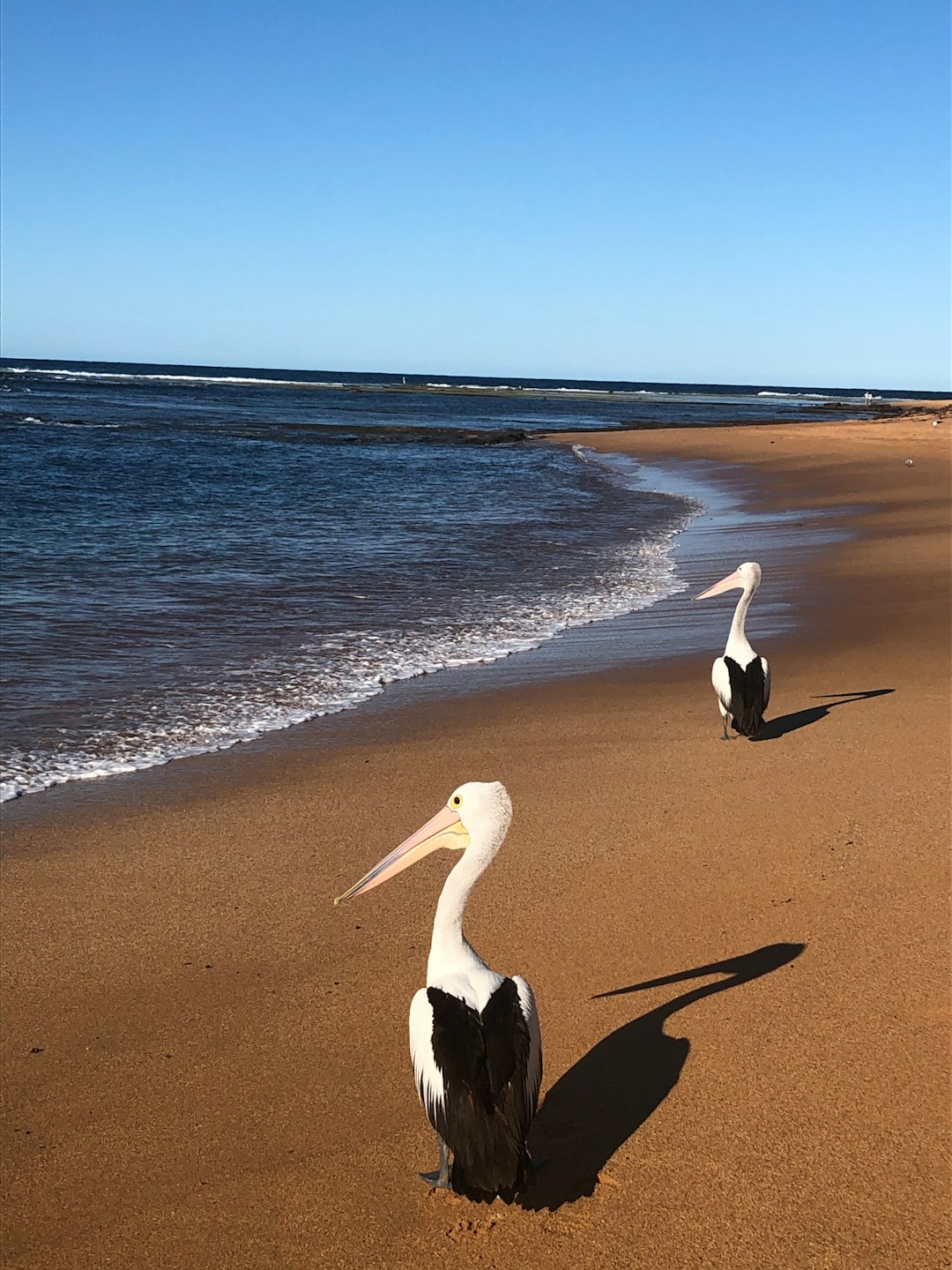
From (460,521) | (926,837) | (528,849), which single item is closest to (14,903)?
(528,849)

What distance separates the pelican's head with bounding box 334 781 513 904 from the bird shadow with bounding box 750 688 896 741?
3.79 metres

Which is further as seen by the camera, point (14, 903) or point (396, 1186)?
point (14, 903)

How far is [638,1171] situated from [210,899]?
2307mm

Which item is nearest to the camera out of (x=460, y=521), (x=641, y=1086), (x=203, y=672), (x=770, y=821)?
(x=641, y=1086)

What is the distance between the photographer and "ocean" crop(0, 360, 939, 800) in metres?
7.48

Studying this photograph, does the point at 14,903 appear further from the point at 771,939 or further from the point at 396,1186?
the point at 771,939

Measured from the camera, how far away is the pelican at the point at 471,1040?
2.81 metres

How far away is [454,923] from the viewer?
3.08 metres

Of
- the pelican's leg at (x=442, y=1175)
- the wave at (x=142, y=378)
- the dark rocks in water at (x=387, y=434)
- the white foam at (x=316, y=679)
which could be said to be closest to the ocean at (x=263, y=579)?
the white foam at (x=316, y=679)

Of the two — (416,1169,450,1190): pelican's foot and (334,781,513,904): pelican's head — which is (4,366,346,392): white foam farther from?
(416,1169,450,1190): pelican's foot

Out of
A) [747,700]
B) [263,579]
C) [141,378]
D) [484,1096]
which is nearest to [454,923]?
[484,1096]

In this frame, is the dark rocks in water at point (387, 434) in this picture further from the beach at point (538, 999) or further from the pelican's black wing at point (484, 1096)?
the pelican's black wing at point (484, 1096)

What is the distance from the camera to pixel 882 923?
4.23 metres

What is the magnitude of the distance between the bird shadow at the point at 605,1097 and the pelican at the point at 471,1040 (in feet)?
0.77
